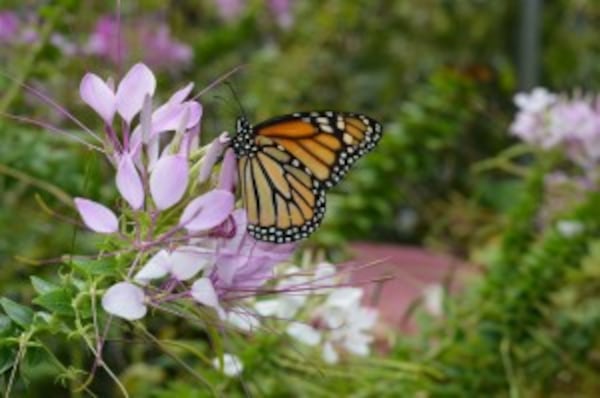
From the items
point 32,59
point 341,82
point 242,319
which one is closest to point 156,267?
point 242,319

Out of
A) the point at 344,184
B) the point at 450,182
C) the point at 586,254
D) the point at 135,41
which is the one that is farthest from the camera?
the point at 450,182

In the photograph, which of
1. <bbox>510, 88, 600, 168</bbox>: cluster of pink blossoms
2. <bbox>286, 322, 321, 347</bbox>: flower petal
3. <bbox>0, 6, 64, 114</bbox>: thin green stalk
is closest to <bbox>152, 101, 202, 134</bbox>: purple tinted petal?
<bbox>286, 322, 321, 347</bbox>: flower petal

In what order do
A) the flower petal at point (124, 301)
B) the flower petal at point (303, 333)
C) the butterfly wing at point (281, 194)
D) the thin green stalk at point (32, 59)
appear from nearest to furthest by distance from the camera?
the flower petal at point (124, 301) → the butterfly wing at point (281, 194) → the flower petal at point (303, 333) → the thin green stalk at point (32, 59)

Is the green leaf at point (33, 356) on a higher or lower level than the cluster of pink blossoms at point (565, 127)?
lower

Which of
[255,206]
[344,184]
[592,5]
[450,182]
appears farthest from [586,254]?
[592,5]

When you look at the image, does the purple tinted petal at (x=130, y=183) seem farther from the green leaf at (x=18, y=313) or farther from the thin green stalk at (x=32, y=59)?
the thin green stalk at (x=32, y=59)

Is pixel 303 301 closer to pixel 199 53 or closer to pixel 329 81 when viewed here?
pixel 199 53

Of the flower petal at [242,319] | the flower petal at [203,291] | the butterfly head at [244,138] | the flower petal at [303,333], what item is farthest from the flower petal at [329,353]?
the flower petal at [203,291]
